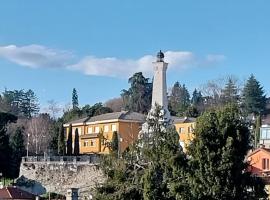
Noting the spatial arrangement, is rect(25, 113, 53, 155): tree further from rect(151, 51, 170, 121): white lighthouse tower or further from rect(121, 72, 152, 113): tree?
rect(151, 51, 170, 121): white lighthouse tower

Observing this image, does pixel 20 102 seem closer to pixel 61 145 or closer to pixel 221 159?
pixel 61 145

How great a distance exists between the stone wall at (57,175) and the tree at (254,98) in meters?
36.1

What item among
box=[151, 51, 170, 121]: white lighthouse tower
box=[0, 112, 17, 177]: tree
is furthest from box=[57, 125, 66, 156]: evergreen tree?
box=[151, 51, 170, 121]: white lighthouse tower

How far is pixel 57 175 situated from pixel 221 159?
34582mm

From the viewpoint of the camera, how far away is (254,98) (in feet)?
297

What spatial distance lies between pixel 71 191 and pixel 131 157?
4682 mm

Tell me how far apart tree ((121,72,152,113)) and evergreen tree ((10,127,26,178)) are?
26322 mm

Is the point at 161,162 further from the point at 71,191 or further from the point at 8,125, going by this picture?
the point at 8,125

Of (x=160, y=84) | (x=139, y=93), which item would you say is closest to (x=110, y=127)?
(x=160, y=84)

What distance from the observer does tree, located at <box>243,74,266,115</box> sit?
8988 cm

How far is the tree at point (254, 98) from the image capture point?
89875mm

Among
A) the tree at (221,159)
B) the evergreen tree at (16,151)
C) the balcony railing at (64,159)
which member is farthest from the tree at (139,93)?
the tree at (221,159)

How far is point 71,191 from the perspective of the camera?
105 feet

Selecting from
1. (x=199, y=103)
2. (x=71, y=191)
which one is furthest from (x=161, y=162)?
(x=199, y=103)
